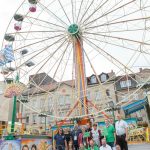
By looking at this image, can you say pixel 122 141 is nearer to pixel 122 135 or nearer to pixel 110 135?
pixel 122 135

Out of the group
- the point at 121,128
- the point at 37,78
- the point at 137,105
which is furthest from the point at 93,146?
the point at 37,78

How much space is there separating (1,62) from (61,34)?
5521mm

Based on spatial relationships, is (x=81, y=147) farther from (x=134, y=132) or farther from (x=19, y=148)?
(x=134, y=132)

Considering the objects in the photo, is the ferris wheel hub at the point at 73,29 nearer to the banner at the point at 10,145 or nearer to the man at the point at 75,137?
the man at the point at 75,137

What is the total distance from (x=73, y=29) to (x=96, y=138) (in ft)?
34.7

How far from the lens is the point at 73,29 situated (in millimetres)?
19125

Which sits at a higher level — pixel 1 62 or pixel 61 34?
pixel 61 34

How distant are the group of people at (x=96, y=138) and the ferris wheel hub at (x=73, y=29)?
9.10 m

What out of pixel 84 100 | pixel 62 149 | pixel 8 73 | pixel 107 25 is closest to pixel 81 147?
pixel 62 149

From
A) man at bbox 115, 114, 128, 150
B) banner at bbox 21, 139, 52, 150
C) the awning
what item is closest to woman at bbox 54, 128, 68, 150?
banner at bbox 21, 139, 52, 150

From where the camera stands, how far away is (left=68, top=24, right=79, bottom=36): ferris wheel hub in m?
19.0

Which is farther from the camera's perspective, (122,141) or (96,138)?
(96,138)

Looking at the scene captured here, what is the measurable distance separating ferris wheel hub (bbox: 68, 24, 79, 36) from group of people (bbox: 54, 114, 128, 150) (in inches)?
358

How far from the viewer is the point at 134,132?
17625 millimetres
